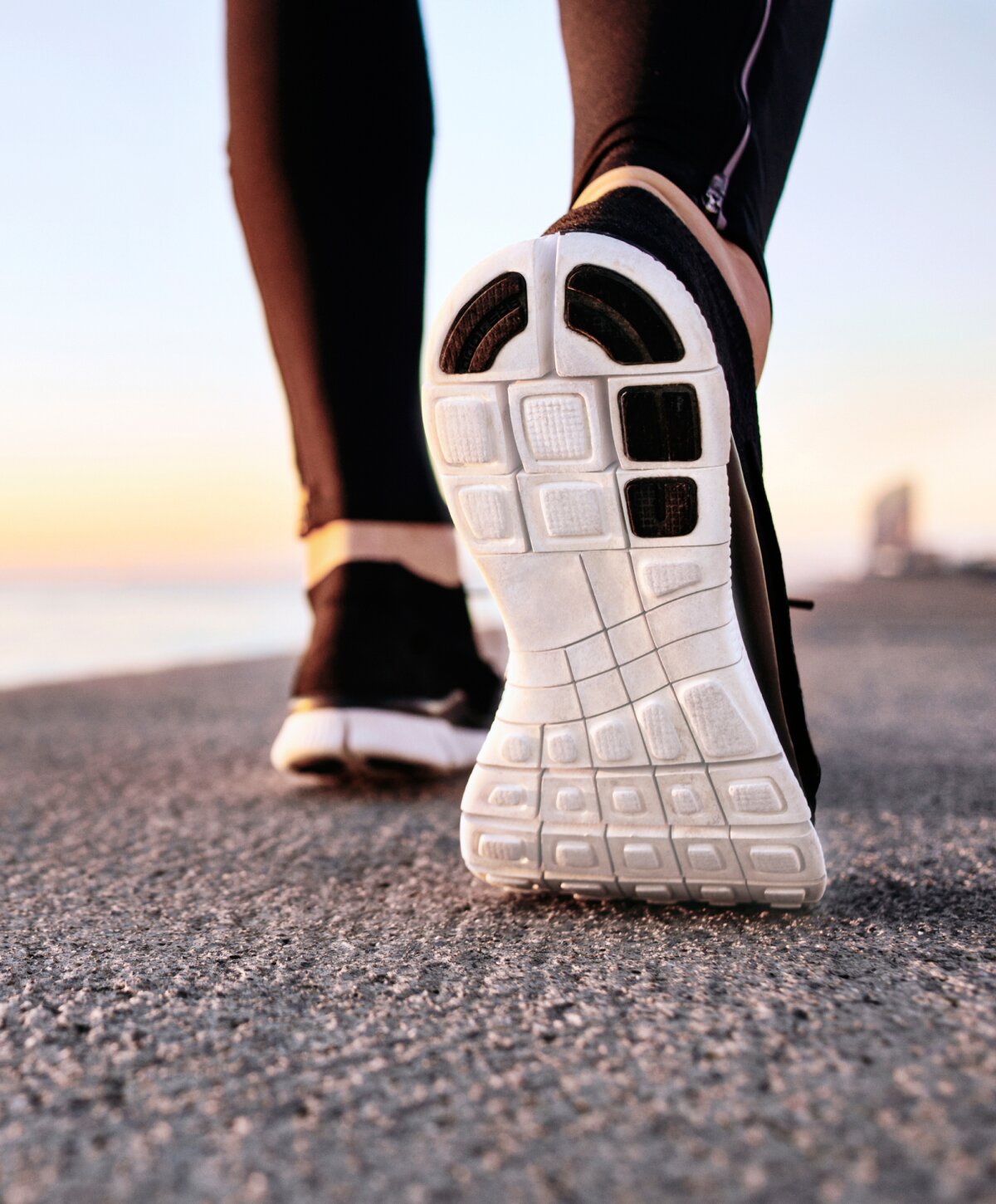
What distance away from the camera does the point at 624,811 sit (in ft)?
2.22

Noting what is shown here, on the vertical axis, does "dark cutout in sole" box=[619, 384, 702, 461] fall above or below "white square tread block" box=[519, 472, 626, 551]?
above

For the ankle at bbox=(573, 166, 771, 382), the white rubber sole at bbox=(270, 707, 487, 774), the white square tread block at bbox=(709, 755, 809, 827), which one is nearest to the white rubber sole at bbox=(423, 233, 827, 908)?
the white square tread block at bbox=(709, 755, 809, 827)

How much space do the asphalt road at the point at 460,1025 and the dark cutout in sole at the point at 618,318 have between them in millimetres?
377

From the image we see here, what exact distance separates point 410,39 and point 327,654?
708mm

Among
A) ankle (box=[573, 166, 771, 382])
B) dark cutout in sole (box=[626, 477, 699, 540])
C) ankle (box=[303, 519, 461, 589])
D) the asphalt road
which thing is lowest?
the asphalt road

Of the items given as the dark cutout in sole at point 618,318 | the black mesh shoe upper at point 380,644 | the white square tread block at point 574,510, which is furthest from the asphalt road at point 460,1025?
the dark cutout in sole at point 618,318

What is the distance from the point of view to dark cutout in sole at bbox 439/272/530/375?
64 cm

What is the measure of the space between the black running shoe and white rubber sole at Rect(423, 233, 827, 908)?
16.6 inches

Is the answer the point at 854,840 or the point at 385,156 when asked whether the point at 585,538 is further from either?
the point at 385,156

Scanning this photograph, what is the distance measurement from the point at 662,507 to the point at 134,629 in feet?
17.3

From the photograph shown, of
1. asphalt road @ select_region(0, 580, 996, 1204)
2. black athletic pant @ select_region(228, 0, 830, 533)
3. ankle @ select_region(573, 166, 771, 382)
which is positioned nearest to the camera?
asphalt road @ select_region(0, 580, 996, 1204)

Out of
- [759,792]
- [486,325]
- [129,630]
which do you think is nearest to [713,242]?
[486,325]

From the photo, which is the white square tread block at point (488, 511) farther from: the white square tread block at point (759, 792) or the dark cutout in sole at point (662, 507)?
the white square tread block at point (759, 792)

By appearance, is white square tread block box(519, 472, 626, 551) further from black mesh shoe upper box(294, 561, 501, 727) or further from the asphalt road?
black mesh shoe upper box(294, 561, 501, 727)
